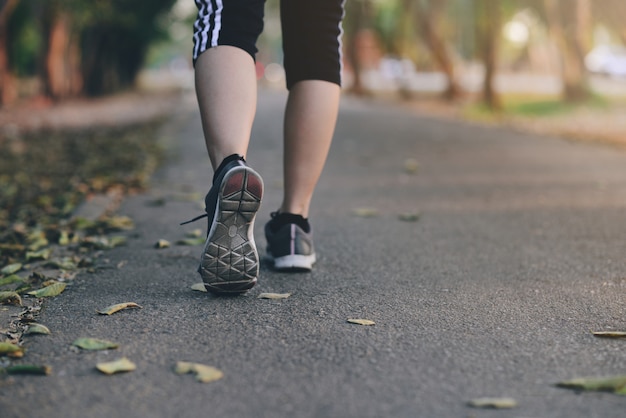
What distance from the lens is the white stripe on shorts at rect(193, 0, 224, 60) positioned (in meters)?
2.68

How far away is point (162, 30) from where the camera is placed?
1286 inches

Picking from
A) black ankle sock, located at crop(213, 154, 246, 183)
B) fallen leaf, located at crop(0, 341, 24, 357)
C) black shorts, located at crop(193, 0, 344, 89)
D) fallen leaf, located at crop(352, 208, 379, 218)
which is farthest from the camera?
fallen leaf, located at crop(352, 208, 379, 218)

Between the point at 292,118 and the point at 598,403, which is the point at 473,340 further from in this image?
the point at 292,118

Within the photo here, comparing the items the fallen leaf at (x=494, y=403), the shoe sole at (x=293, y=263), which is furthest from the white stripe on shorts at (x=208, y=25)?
the fallen leaf at (x=494, y=403)

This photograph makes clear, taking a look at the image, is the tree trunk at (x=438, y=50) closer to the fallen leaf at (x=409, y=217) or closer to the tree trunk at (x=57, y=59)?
the tree trunk at (x=57, y=59)

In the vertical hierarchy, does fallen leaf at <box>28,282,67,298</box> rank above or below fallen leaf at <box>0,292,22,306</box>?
below

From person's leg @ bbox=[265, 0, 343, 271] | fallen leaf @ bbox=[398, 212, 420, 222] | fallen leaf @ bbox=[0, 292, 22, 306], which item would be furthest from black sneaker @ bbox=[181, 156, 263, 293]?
fallen leaf @ bbox=[398, 212, 420, 222]

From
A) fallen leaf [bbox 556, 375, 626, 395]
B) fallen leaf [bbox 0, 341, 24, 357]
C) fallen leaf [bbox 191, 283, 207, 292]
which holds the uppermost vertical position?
fallen leaf [bbox 0, 341, 24, 357]

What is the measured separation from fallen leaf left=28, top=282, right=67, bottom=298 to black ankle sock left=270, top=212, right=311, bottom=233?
2.55ft

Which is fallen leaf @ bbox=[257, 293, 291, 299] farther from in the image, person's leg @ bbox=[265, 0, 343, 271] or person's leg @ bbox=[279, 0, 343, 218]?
person's leg @ bbox=[279, 0, 343, 218]

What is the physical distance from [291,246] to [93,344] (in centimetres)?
100

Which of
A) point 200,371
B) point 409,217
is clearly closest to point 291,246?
point 200,371

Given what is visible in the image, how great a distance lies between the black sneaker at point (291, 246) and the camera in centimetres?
302

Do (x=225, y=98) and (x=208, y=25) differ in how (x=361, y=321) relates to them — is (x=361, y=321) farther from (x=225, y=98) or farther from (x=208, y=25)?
(x=208, y=25)
